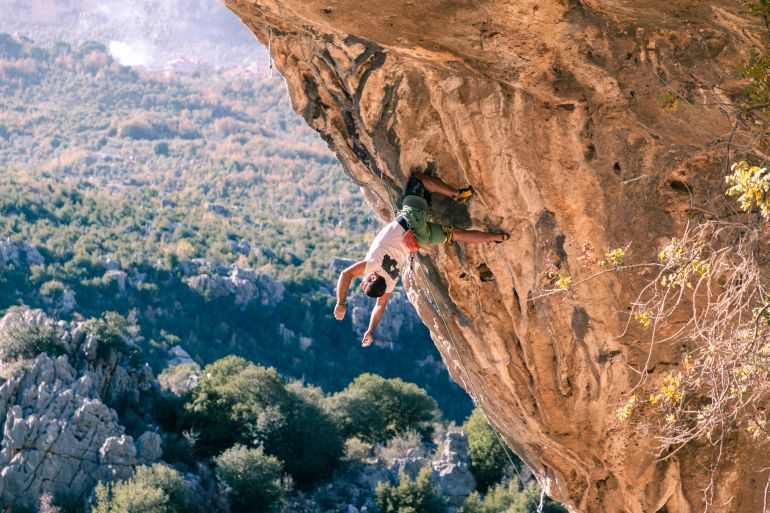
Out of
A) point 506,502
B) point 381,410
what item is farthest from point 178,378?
point 506,502

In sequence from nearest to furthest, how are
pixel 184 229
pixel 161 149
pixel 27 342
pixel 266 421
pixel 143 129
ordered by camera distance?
pixel 27 342, pixel 266 421, pixel 184 229, pixel 161 149, pixel 143 129

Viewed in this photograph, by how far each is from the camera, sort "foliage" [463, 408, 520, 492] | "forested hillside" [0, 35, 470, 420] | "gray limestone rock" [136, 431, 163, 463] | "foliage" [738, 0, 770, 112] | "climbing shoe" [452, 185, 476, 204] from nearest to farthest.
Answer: "foliage" [738, 0, 770, 112] < "climbing shoe" [452, 185, 476, 204] < "gray limestone rock" [136, 431, 163, 463] < "foliage" [463, 408, 520, 492] < "forested hillside" [0, 35, 470, 420]

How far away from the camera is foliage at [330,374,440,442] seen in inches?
1494

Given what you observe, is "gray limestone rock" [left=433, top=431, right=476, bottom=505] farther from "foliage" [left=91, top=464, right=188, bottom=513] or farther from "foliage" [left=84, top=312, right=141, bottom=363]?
"foliage" [left=84, top=312, right=141, bottom=363]

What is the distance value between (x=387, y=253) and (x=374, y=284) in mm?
286

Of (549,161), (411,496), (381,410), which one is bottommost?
(381,410)

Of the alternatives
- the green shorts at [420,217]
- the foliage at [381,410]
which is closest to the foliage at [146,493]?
the foliage at [381,410]

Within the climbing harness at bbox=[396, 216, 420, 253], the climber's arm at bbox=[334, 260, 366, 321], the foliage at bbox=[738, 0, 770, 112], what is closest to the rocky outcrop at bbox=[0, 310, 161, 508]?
the climber's arm at bbox=[334, 260, 366, 321]

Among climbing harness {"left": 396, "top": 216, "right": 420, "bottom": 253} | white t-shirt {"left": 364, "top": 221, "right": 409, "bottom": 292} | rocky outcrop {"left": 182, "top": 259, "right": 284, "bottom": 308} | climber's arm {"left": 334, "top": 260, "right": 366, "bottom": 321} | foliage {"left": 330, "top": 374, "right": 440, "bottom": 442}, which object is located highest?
climbing harness {"left": 396, "top": 216, "right": 420, "bottom": 253}

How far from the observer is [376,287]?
8.19m

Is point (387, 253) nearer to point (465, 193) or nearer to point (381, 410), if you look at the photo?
point (465, 193)

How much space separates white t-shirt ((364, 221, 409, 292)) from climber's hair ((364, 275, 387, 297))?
0.05 m

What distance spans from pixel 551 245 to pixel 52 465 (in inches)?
883

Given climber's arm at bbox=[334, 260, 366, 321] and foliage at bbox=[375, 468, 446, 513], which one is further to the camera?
foliage at bbox=[375, 468, 446, 513]
